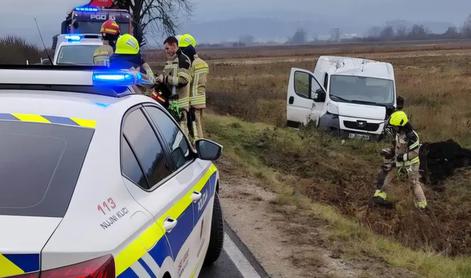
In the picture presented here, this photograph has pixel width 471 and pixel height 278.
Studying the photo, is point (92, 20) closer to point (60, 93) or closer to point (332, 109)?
point (332, 109)

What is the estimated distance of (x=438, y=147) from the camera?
46.1 ft

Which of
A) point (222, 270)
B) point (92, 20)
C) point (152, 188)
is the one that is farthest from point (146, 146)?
point (92, 20)

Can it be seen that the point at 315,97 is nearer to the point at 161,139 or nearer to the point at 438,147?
the point at 438,147

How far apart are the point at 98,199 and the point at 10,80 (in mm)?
1192

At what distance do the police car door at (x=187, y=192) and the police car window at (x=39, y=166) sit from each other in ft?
2.16

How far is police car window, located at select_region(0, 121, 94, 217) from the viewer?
8.02ft

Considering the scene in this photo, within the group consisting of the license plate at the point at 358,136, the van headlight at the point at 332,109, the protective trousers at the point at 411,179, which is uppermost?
the van headlight at the point at 332,109

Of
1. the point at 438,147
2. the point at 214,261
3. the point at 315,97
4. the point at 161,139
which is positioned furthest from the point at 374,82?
the point at 161,139

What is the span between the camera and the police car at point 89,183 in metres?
2.21

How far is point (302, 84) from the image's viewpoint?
16.3m

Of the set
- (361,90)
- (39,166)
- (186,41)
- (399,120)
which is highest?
(186,41)

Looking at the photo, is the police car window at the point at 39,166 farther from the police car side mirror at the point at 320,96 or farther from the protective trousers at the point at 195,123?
the police car side mirror at the point at 320,96

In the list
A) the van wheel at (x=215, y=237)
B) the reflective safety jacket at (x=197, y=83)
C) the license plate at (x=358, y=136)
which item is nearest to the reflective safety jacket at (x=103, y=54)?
the reflective safety jacket at (x=197, y=83)

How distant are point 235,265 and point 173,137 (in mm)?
1638
